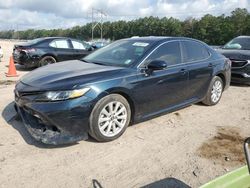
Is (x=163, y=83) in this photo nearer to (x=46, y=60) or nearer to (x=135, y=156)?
(x=135, y=156)

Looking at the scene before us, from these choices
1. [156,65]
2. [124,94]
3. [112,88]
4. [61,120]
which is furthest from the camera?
[156,65]

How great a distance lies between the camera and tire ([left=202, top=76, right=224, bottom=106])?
22.2ft

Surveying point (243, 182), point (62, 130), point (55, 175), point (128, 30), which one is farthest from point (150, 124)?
point (128, 30)

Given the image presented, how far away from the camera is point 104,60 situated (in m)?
5.62

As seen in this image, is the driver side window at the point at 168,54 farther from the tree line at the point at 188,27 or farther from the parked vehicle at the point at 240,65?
the tree line at the point at 188,27

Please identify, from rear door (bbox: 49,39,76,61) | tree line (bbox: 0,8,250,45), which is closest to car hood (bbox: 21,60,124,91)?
rear door (bbox: 49,39,76,61)

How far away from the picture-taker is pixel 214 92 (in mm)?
6949

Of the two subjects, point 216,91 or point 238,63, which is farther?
point 238,63

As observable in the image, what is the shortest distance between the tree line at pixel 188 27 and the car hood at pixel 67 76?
44582mm

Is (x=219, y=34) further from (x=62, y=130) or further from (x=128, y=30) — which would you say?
(x=62, y=130)

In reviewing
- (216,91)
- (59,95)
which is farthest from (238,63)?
(59,95)

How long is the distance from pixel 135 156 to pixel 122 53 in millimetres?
2006

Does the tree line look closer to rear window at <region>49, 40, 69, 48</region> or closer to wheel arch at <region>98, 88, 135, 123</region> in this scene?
rear window at <region>49, 40, 69, 48</region>

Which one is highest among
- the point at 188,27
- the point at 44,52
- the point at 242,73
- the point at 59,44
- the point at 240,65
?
the point at 188,27
